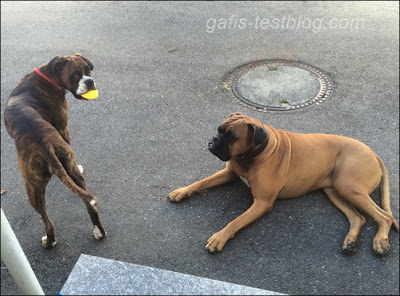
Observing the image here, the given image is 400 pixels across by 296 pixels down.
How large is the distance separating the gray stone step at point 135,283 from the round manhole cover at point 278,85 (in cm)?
305

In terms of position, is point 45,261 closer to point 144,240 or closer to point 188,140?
point 144,240

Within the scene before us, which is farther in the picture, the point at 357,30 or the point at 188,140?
the point at 357,30

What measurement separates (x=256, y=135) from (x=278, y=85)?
237 cm

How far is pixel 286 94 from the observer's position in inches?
215

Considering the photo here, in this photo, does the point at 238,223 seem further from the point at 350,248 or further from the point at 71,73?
the point at 71,73

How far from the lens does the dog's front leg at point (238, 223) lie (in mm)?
3516

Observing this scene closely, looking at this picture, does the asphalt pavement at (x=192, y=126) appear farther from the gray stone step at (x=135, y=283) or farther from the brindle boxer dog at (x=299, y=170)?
the gray stone step at (x=135, y=283)

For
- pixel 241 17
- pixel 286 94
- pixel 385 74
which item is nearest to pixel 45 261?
pixel 286 94

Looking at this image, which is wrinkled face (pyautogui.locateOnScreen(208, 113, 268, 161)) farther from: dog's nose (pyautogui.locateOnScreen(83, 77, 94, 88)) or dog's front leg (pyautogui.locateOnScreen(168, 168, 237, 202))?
dog's nose (pyautogui.locateOnScreen(83, 77, 94, 88))

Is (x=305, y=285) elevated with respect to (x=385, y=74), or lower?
lower

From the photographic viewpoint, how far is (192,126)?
5094 millimetres

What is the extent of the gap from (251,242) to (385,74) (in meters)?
3.59

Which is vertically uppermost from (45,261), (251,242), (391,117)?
(391,117)

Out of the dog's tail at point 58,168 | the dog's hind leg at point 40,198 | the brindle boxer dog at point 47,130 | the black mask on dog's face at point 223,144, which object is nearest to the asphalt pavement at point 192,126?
the dog's hind leg at point 40,198
